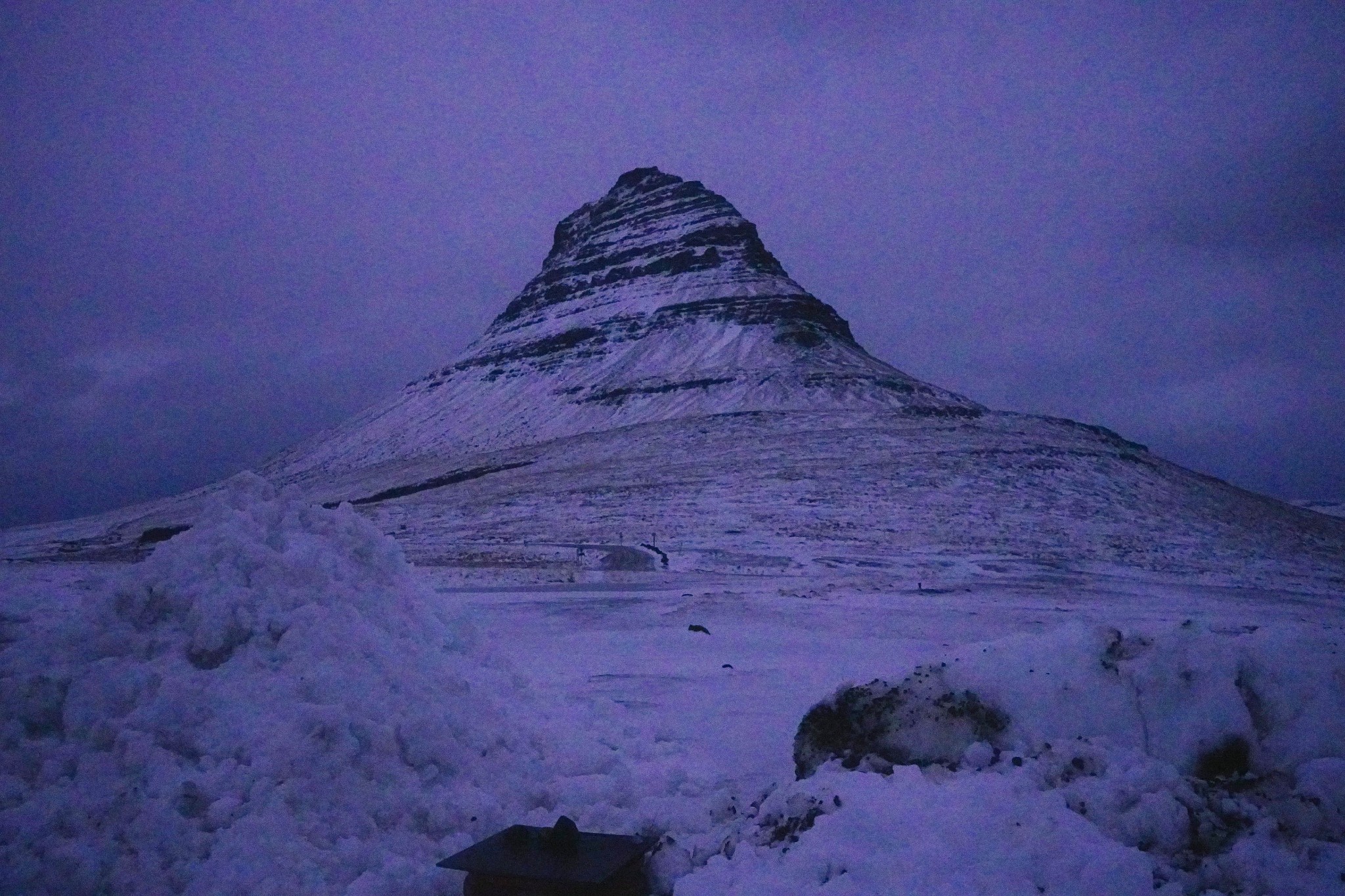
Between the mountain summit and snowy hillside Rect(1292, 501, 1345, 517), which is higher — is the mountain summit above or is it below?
above

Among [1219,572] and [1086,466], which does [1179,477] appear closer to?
[1086,466]

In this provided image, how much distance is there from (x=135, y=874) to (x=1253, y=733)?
604cm

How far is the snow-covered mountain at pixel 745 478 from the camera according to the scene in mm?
31234

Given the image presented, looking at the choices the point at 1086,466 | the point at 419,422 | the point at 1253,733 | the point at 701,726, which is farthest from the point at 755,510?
the point at 419,422

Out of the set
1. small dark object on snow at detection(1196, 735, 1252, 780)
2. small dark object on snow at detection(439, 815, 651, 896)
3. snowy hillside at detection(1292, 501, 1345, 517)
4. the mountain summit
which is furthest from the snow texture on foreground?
snowy hillside at detection(1292, 501, 1345, 517)

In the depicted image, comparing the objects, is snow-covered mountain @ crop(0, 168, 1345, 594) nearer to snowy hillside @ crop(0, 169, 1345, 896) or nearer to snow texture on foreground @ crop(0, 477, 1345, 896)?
snowy hillside @ crop(0, 169, 1345, 896)

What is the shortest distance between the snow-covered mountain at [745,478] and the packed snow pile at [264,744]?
1741 centimetres

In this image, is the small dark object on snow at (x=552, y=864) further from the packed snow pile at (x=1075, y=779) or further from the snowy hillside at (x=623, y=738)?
the packed snow pile at (x=1075, y=779)

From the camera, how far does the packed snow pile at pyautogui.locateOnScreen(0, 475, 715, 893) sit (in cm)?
445

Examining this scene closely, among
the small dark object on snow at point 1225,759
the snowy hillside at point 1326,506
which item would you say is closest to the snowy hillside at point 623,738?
the small dark object on snow at point 1225,759

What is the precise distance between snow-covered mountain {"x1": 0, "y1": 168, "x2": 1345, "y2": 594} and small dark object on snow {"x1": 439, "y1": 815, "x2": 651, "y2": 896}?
63.3 ft

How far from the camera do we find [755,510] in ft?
128

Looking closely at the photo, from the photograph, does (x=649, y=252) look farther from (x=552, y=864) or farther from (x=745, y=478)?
(x=552, y=864)

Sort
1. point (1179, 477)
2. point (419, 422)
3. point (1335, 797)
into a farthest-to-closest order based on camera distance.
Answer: point (419, 422) → point (1179, 477) → point (1335, 797)
